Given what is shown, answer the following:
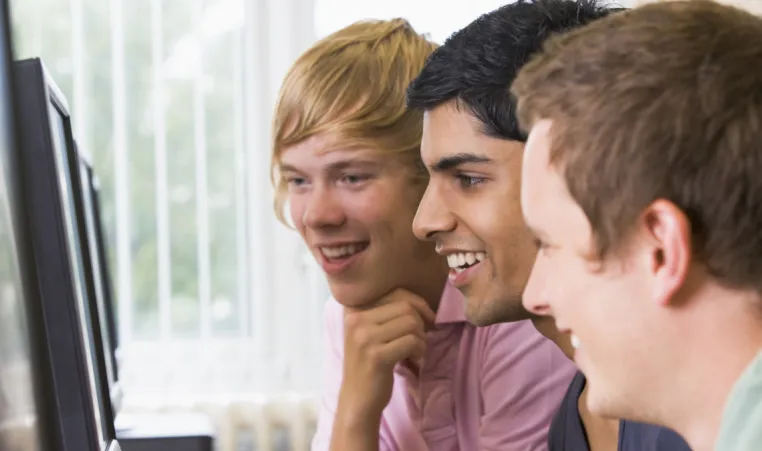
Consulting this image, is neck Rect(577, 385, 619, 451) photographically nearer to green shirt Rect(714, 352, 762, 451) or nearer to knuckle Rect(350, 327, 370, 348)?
knuckle Rect(350, 327, 370, 348)

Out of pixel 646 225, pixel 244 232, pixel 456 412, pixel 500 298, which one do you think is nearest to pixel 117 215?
pixel 244 232

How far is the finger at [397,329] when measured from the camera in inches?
46.1

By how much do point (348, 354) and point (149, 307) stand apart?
1.36 meters

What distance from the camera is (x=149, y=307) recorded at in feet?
7.98

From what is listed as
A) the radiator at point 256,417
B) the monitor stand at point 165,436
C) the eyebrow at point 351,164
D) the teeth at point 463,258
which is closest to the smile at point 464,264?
the teeth at point 463,258

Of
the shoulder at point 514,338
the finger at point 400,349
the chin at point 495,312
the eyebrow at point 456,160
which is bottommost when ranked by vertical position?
the finger at point 400,349

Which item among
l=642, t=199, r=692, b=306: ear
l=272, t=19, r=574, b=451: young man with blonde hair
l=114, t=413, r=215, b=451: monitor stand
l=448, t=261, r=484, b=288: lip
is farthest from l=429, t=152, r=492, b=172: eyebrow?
l=114, t=413, r=215, b=451: monitor stand

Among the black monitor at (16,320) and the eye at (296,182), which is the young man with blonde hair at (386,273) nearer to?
the eye at (296,182)

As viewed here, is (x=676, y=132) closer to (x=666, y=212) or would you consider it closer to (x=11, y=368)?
(x=666, y=212)

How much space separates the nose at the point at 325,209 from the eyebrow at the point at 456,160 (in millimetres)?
247

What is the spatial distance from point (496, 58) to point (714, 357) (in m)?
0.51

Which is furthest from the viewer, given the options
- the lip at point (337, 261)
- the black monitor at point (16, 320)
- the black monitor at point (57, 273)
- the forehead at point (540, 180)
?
the lip at point (337, 261)

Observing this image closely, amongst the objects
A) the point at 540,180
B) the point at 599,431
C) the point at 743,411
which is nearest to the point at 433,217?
the point at 599,431

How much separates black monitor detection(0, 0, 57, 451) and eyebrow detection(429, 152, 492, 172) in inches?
21.6
